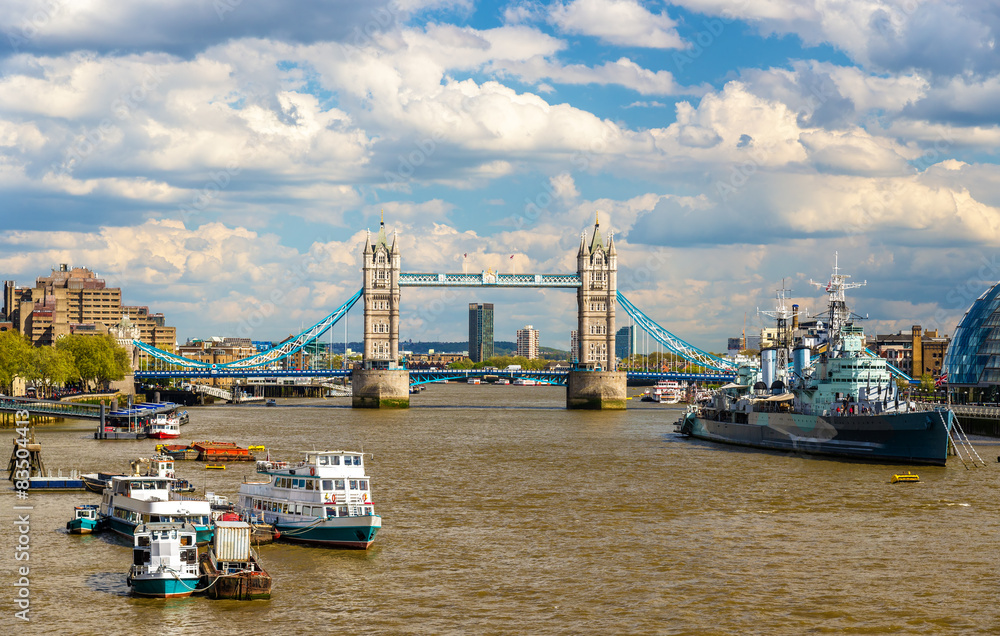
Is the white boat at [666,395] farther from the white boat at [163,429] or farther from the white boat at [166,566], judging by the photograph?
the white boat at [166,566]

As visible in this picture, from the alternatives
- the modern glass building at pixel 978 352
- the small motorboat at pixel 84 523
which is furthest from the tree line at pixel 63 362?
the modern glass building at pixel 978 352

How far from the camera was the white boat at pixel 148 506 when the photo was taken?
3058cm

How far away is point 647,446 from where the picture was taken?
67875 mm

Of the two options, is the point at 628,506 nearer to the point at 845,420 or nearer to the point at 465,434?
the point at 845,420

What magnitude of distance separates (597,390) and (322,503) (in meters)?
88.2

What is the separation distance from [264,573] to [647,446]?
44.0 m

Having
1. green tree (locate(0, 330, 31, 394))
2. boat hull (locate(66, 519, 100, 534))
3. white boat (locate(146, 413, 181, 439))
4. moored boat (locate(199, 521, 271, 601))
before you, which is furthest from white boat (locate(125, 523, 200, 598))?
green tree (locate(0, 330, 31, 394))

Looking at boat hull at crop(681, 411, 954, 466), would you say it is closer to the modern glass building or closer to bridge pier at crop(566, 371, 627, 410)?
the modern glass building

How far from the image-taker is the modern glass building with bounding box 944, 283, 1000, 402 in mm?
A: 89750

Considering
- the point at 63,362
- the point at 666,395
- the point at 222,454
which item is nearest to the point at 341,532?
the point at 222,454

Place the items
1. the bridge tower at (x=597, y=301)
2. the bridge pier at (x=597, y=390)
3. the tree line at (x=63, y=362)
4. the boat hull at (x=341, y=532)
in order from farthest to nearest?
the bridge tower at (x=597, y=301), the bridge pier at (x=597, y=390), the tree line at (x=63, y=362), the boat hull at (x=341, y=532)

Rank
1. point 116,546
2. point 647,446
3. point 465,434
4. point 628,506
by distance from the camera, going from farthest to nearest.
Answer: point 465,434
point 647,446
point 628,506
point 116,546

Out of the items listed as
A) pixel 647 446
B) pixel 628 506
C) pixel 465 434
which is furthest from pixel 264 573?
pixel 465 434

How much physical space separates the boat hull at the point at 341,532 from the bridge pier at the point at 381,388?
8566 cm
